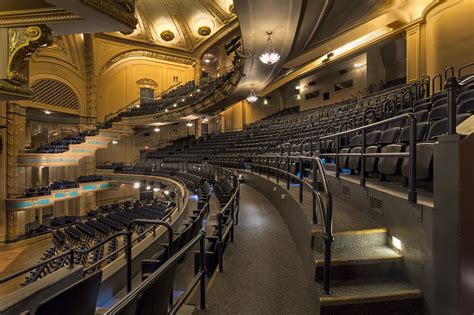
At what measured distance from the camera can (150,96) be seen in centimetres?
2309

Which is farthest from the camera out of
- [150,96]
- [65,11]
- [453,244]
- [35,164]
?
[150,96]

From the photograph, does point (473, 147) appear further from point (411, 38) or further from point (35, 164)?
point (35, 164)

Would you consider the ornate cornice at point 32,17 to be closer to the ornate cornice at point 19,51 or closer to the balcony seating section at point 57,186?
the ornate cornice at point 19,51

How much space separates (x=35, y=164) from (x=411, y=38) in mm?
21071

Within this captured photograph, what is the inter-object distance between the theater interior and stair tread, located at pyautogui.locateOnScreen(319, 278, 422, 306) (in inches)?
0.5

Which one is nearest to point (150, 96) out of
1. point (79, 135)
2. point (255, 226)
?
point (79, 135)

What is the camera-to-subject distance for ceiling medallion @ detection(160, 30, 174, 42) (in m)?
21.6

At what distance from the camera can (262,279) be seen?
7.36ft

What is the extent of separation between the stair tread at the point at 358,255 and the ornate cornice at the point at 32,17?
309cm

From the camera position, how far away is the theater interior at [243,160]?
168 centimetres

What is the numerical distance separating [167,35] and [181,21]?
2165 mm

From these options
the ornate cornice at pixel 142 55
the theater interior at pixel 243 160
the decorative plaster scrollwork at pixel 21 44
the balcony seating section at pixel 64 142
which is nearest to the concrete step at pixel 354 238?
the theater interior at pixel 243 160

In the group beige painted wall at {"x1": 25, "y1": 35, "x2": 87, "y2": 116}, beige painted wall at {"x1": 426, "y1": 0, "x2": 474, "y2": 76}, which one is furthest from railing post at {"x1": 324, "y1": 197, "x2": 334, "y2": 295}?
beige painted wall at {"x1": 25, "y1": 35, "x2": 87, "y2": 116}

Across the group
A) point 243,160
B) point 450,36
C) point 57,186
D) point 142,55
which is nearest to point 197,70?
point 142,55
